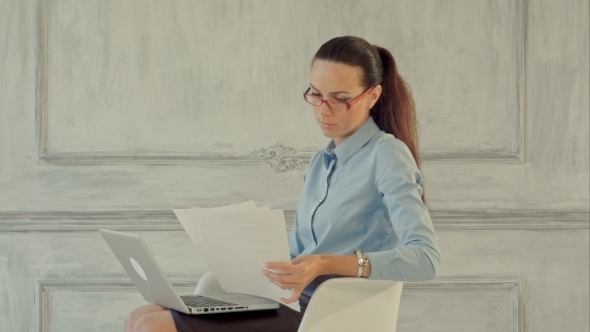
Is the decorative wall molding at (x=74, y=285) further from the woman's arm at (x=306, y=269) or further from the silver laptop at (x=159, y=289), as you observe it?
the woman's arm at (x=306, y=269)

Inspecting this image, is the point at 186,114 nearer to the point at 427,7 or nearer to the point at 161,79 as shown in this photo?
the point at 161,79

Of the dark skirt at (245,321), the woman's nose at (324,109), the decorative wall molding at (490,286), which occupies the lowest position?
the decorative wall molding at (490,286)

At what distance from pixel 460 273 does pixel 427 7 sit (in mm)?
969

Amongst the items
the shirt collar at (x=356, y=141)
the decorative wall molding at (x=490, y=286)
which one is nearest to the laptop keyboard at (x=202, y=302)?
the shirt collar at (x=356, y=141)

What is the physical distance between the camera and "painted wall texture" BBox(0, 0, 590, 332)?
274 centimetres

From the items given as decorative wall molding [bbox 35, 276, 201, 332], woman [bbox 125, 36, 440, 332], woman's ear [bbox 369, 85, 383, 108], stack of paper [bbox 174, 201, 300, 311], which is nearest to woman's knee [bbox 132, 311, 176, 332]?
woman [bbox 125, 36, 440, 332]

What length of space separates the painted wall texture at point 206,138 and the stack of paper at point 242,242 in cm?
120

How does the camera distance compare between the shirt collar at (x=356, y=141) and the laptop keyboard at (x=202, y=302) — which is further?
the shirt collar at (x=356, y=141)

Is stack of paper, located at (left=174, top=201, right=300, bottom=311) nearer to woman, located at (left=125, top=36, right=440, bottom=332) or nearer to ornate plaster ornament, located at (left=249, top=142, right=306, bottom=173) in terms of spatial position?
woman, located at (left=125, top=36, right=440, bottom=332)

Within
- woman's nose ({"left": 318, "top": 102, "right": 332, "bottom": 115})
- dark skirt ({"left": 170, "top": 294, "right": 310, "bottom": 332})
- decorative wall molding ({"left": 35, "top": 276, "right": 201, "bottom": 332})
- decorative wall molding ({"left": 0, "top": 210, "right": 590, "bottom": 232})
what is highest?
woman's nose ({"left": 318, "top": 102, "right": 332, "bottom": 115})

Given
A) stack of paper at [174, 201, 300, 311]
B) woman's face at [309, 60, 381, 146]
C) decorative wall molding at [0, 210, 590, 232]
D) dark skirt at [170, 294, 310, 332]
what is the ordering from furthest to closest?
decorative wall molding at [0, 210, 590, 232] → woman's face at [309, 60, 381, 146] → dark skirt at [170, 294, 310, 332] → stack of paper at [174, 201, 300, 311]

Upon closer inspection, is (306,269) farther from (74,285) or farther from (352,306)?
(74,285)

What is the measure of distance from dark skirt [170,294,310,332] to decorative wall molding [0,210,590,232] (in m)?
1.17

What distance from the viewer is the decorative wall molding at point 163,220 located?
273 centimetres
